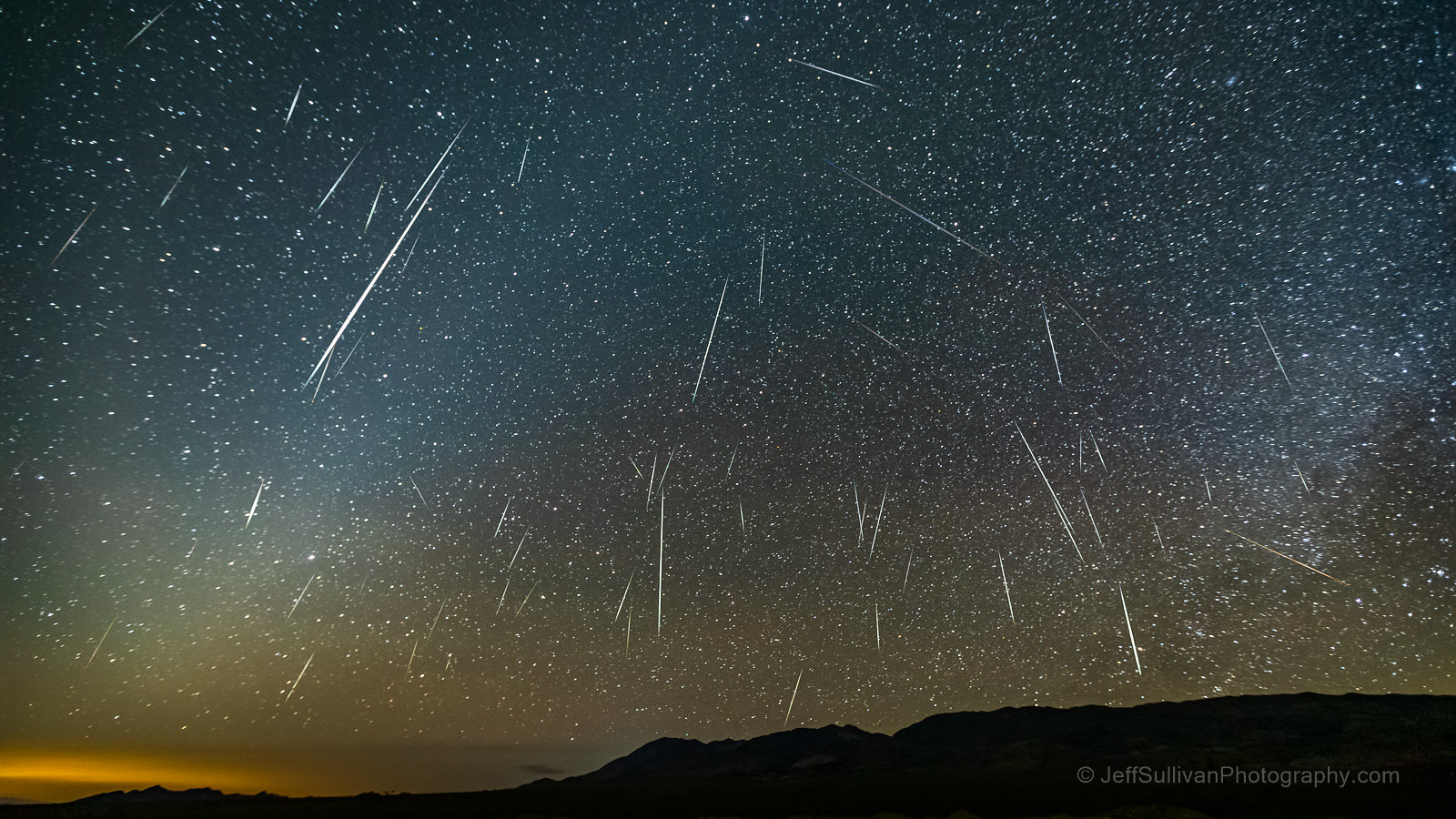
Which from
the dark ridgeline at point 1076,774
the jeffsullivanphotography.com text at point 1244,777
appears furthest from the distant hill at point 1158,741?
the jeffsullivanphotography.com text at point 1244,777

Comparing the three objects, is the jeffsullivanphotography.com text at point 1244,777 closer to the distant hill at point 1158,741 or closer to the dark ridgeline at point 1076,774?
the dark ridgeline at point 1076,774

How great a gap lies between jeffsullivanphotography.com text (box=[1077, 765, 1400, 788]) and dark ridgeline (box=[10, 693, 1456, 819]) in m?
0.80

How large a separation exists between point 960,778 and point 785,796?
16363 mm

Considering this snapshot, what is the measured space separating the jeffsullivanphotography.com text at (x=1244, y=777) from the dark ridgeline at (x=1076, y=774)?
2.64ft

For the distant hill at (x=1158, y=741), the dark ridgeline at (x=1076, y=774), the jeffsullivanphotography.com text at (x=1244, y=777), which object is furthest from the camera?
the distant hill at (x=1158, y=741)

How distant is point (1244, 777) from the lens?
53.4 meters

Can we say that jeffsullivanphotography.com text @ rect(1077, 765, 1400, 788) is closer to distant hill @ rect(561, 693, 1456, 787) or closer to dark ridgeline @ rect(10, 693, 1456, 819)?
dark ridgeline @ rect(10, 693, 1456, 819)

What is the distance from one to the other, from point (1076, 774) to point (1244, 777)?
14.6m

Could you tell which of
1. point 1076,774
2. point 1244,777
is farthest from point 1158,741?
point 1244,777

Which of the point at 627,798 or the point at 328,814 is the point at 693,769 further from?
the point at 328,814

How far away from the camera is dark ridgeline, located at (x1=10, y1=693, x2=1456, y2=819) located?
41000 mm

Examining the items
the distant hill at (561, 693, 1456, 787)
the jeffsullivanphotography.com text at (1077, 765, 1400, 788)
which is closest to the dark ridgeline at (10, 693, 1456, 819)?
the distant hill at (561, 693, 1456, 787)

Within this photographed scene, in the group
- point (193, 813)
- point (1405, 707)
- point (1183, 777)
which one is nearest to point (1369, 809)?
point (1183, 777)

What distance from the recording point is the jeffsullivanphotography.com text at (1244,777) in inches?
1967
